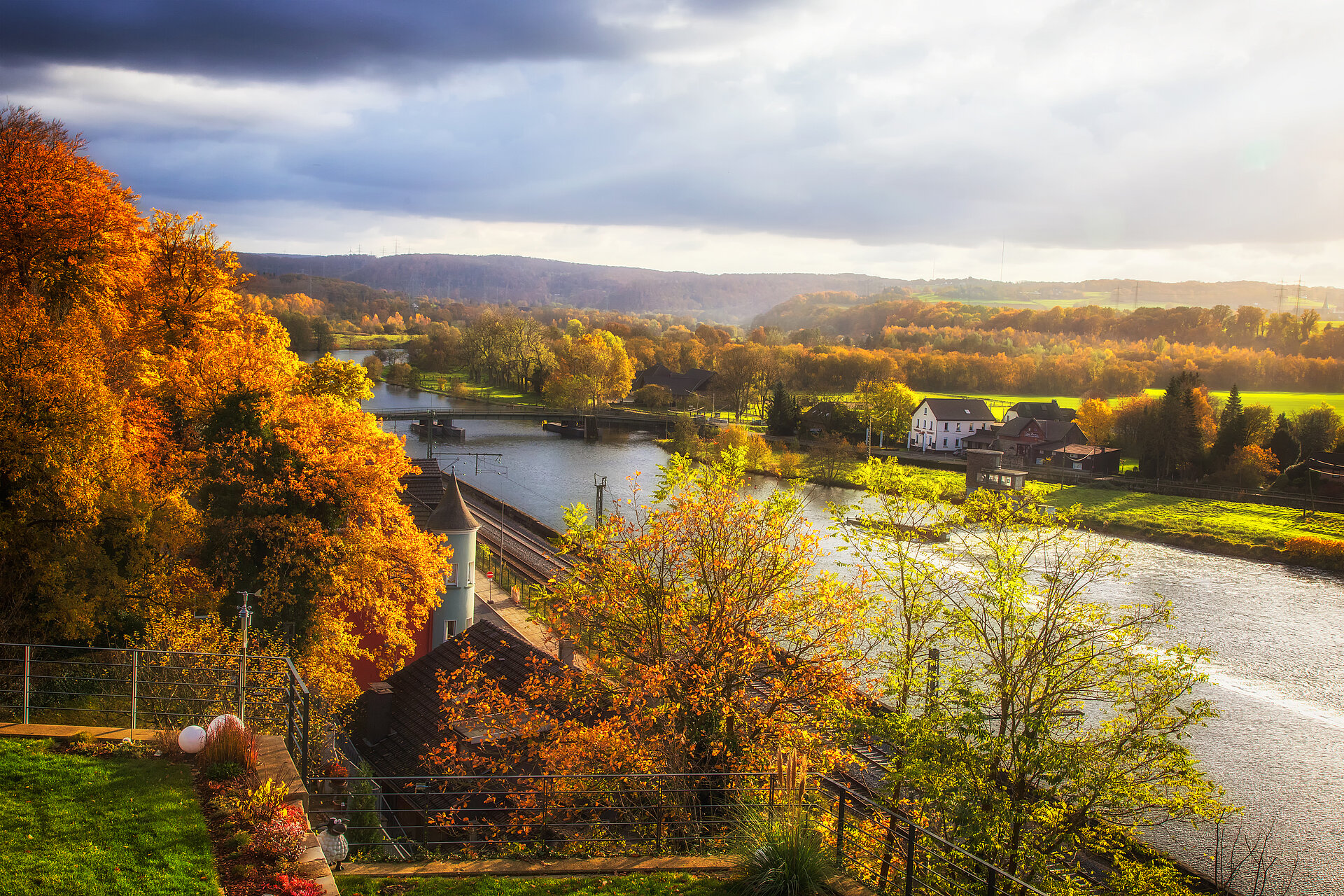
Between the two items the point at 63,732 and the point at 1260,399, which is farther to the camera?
the point at 1260,399

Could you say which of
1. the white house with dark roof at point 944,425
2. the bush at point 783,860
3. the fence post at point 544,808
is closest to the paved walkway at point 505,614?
the fence post at point 544,808

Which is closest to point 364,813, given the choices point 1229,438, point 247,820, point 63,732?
point 63,732

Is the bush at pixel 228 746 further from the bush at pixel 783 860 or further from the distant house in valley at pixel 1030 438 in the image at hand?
the distant house in valley at pixel 1030 438

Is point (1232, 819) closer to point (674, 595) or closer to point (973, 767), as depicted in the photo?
point (973, 767)

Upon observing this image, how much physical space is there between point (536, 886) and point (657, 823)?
152 cm

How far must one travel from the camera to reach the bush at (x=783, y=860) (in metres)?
5.54

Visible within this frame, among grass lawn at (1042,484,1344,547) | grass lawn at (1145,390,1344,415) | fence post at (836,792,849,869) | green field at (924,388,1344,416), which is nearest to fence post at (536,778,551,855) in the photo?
fence post at (836,792,849,869)

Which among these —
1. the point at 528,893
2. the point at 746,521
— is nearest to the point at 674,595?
the point at 746,521

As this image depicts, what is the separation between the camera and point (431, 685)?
1561 cm

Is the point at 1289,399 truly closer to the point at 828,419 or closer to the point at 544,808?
the point at 828,419

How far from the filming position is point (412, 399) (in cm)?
8719

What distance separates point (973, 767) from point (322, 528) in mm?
10777

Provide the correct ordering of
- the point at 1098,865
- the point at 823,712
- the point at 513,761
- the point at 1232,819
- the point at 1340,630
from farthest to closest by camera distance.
Result: the point at 1340,630, the point at 1232,819, the point at 1098,865, the point at 513,761, the point at 823,712

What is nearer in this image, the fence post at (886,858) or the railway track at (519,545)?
the fence post at (886,858)
